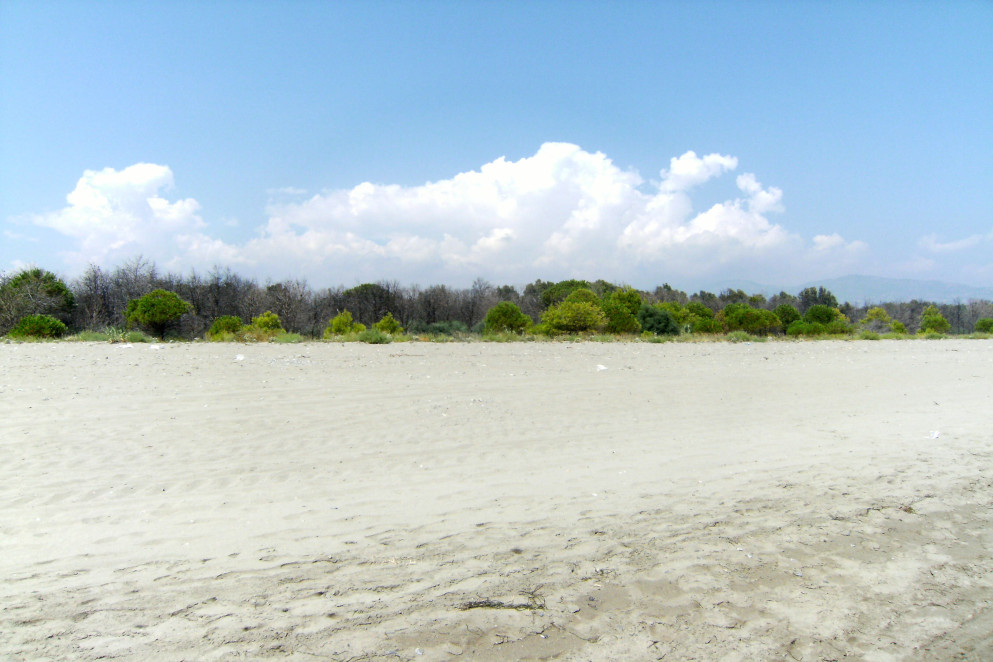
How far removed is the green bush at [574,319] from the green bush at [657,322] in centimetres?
255

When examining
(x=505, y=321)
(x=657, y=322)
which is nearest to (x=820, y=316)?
(x=657, y=322)

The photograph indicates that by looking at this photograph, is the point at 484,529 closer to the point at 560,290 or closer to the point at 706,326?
the point at 706,326

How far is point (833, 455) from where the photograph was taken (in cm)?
565

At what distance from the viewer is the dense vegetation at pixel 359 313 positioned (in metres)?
24.3

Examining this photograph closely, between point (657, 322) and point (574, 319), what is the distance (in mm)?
4632

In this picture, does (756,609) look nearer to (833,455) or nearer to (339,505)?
(339,505)

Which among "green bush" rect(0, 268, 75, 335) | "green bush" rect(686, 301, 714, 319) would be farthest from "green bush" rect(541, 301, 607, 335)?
"green bush" rect(0, 268, 75, 335)

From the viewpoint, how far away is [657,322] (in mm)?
26234

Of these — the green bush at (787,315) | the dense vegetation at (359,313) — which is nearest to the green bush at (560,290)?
the dense vegetation at (359,313)

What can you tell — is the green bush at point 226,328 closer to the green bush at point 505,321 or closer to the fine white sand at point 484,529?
the green bush at point 505,321

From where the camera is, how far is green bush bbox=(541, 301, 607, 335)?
24219 mm

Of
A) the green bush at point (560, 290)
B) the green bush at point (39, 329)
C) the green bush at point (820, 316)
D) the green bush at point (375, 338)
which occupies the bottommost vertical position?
the green bush at point (375, 338)

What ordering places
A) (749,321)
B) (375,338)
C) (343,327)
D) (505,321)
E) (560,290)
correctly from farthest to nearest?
(560,290)
(749,321)
(505,321)
(343,327)
(375,338)

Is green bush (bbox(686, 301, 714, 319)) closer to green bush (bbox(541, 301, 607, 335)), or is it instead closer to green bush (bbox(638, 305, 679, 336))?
green bush (bbox(638, 305, 679, 336))
